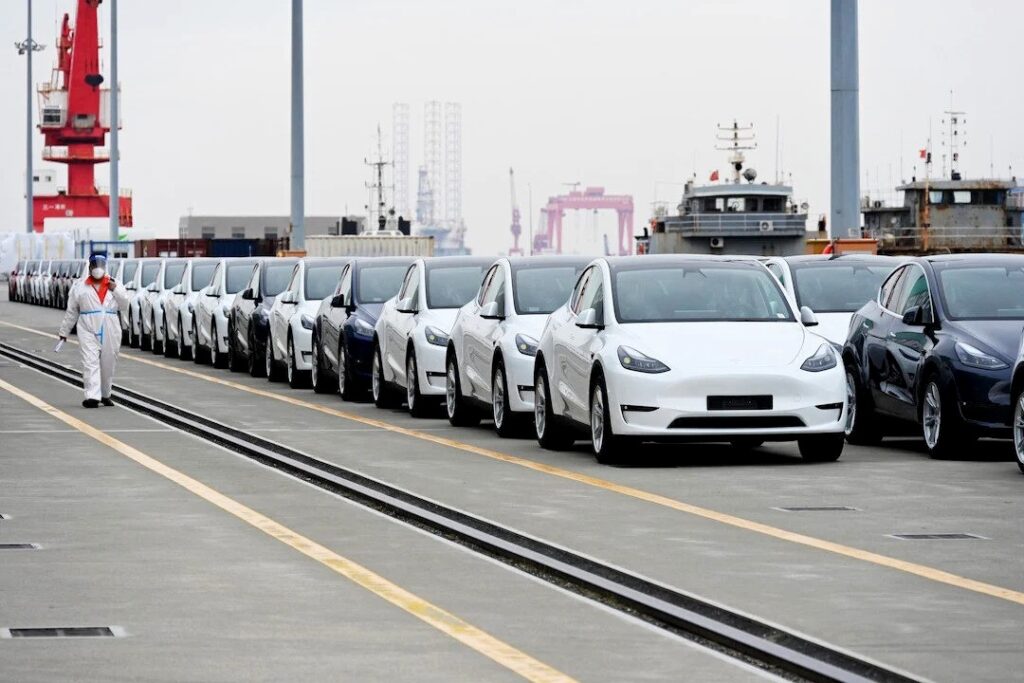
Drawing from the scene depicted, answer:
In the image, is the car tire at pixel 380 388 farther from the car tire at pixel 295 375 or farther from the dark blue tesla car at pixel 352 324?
the car tire at pixel 295 375

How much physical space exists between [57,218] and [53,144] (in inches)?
464

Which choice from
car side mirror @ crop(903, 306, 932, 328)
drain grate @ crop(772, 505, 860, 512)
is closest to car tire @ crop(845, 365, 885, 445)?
car side mirror @ crop(903, 306, 932, 328)

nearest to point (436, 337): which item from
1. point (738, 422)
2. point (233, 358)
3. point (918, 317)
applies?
point (918, 317)

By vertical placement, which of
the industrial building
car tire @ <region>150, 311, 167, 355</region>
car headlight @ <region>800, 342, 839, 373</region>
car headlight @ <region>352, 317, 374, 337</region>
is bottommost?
car tire @ <region>150, 311, 167, 355</region>

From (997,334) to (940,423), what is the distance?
2.62ft

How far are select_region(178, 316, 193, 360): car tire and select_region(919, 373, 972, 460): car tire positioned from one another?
2286 centimetres

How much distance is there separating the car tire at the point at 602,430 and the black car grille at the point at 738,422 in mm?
531

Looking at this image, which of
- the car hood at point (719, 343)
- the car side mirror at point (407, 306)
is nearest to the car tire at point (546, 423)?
the car hood at point (719, 343)

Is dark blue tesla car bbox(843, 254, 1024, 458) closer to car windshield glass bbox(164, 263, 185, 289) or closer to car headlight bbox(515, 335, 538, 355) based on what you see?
car headlight bbox(515, 335, 538, 355)

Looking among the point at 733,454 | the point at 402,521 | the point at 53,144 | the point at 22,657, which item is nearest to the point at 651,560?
the point at 402,521

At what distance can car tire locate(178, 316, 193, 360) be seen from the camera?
39062mm

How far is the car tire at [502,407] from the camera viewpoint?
786 inches

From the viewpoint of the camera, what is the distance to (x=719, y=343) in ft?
55.1

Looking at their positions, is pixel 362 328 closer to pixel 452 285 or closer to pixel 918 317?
pixel 452 285
